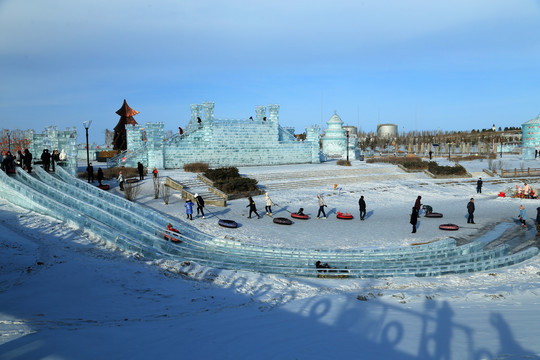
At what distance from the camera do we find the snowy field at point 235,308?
6.62 m

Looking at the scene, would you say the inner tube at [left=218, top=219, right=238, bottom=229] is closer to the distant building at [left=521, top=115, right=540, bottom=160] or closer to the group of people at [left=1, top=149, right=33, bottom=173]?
the group of people at [left=1, top=149, right=33, bottom=173]

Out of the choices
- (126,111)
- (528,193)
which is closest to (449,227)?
(528,193)

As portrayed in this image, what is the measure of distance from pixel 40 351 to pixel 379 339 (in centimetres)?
521

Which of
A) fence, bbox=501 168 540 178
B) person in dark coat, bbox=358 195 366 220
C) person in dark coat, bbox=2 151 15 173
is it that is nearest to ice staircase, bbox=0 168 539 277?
person in dark coat, bbox=2 151 15 173

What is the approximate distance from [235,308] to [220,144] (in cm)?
2806

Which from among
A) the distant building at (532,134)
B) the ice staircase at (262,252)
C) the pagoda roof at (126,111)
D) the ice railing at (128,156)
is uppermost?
the pagoda roof at (126,111)

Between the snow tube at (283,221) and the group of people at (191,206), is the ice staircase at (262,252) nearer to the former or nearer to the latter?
the group of people at (191,206)

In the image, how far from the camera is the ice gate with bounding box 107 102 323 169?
33.4m

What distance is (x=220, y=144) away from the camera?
36.3 m

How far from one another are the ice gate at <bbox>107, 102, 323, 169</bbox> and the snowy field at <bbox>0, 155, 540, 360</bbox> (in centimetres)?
1757

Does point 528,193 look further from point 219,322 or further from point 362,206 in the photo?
point 219,322

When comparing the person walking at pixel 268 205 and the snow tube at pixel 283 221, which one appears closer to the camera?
the snow tube at pixel 283 221

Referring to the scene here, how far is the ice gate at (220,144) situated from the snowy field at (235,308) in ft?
57.7

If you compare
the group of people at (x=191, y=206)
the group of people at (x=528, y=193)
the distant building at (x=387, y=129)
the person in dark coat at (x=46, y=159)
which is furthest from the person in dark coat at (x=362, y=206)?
the distant building at (x=387, y=129)
